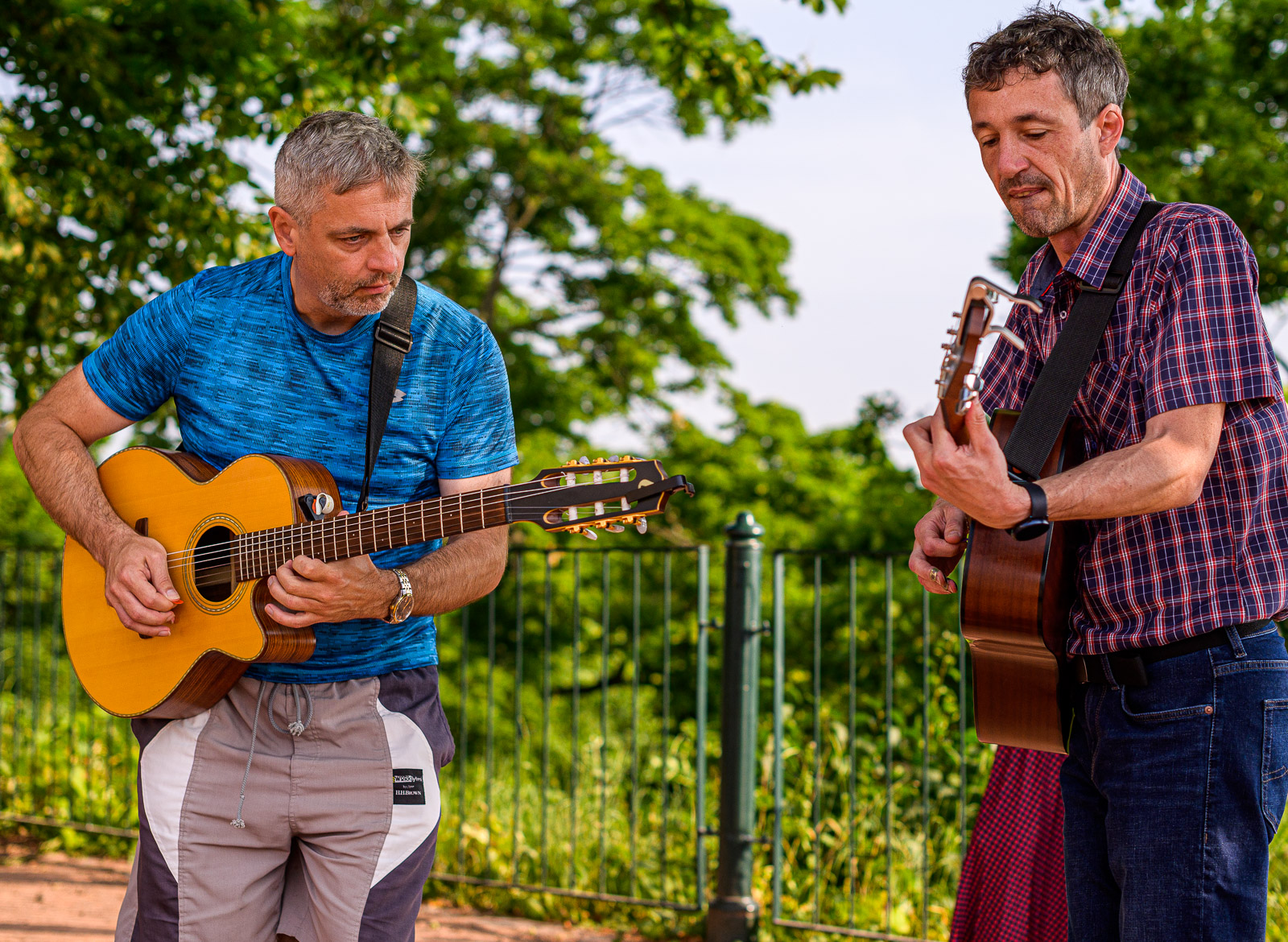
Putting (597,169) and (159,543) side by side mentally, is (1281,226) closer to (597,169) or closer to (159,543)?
(597,169)

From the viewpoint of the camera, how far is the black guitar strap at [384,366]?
91.4 inches

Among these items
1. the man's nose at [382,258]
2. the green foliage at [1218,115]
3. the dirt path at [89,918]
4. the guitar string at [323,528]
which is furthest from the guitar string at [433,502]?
the green foliage at [1218,115]

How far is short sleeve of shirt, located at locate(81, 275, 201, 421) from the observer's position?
2.44 meters

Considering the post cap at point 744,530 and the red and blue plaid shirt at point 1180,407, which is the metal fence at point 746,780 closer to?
the post cap at point 744,530

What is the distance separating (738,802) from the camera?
4516mm

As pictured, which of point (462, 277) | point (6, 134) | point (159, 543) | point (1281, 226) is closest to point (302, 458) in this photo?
point (159, 543)

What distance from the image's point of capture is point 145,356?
2.45 m

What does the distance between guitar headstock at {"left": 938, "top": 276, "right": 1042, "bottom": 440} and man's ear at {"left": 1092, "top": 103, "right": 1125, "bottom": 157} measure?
44 centimetres

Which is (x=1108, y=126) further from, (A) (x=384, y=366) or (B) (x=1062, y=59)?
(A) (x=384, y=366)

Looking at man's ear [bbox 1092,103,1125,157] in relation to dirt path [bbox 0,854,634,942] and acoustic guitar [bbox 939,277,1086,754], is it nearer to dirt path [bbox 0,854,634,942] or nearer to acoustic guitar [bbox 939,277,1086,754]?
acoustic guitar [bbox 939,277,1086,754]

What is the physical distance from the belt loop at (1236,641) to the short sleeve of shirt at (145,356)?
2.09 meters

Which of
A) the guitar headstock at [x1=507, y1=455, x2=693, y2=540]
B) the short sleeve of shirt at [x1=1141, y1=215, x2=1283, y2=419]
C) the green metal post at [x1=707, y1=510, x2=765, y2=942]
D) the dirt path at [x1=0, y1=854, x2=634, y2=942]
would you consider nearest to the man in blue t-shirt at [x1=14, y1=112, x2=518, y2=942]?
the guitar headstock at [x1=507, y1=455, x2=693, y2=540]

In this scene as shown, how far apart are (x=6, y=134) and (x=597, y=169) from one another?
863 centimetres

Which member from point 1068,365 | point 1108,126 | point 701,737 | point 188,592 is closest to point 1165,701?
point 1068,365
